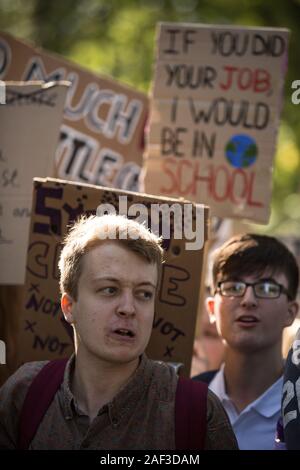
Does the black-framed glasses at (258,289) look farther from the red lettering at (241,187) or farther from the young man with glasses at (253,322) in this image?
the red lettering at (241,187)

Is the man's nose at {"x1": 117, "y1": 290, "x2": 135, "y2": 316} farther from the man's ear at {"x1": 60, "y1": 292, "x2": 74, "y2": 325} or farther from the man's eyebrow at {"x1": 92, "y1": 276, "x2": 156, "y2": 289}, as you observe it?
the man's ear at {"x1": 60, "y1": 292, "x2": 74, "y2": 325}

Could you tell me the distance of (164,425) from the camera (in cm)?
239

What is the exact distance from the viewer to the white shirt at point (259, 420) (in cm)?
318

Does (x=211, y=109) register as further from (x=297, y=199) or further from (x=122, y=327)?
(x=297, y=199)

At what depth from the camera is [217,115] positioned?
446 cm

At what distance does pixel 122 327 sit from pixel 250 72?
89.3 inches

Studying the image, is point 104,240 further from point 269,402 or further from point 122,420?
point 269,402

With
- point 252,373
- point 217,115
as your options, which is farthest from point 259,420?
point 217,115

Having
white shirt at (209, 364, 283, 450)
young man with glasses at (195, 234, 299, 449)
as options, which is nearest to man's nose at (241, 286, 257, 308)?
young man with glasses at (195, 234, 299, 449)

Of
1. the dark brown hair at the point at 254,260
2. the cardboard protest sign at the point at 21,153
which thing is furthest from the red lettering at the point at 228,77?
the dark brown hair at the point at 254,260

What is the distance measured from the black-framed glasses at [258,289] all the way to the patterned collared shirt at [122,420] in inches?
31.9

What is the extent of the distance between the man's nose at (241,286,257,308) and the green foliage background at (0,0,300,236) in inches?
369
